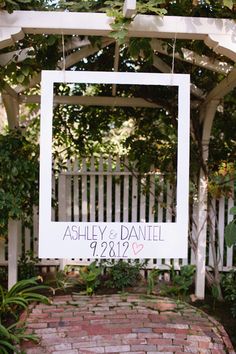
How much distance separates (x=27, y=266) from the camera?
5.05 m

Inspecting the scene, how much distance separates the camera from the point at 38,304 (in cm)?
420

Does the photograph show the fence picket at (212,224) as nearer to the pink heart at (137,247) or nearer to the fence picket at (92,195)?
the fence picket at (92,195)

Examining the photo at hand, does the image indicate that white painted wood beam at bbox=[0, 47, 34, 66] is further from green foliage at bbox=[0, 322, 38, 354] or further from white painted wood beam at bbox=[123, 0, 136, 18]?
green foliage at bbox=[0, 322, 38, 354]

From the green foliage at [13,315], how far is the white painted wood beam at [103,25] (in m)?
2.16

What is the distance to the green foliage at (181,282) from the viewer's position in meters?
4.65

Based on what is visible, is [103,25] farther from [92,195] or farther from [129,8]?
[92,195]

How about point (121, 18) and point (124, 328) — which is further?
point (124, 328)

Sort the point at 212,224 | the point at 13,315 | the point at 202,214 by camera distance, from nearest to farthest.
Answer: the point at 13,315 → the point at 202,214 → the point at 212,224

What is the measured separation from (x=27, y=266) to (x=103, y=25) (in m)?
3.15

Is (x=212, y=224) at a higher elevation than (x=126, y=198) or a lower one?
lower

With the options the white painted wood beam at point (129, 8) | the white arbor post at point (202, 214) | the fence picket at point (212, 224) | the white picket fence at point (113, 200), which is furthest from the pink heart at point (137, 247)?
the white picket fence at point (113, 200)

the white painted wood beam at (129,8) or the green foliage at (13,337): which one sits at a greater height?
the white painted wood beam at (129,8)

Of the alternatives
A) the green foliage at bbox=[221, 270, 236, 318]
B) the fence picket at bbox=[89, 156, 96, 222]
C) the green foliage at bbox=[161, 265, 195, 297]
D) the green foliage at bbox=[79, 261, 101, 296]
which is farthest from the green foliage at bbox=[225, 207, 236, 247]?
the fence picket at bbox=[89, 156, 96, 222]

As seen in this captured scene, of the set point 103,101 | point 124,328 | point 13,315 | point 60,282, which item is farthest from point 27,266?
point 103,101
